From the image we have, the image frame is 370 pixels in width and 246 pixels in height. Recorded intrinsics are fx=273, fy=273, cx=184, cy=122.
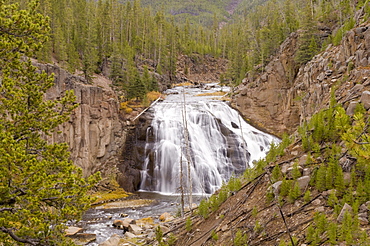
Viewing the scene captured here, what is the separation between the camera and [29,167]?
20.5 ft

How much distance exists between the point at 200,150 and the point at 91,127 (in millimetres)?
11567

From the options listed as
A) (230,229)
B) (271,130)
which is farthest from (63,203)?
(271,130)

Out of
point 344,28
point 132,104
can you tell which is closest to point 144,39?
point 132,104

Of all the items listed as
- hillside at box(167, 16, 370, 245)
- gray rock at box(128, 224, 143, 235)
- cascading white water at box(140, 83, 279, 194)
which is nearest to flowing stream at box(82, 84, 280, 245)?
cascading white water at box(140, 83, 279, 194)

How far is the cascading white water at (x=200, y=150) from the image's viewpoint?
1066 inches

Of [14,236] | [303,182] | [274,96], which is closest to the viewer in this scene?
[14,236]

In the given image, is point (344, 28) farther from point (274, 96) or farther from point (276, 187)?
point (276, 187)

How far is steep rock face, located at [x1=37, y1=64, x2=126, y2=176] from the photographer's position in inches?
1013

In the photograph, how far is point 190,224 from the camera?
388 inches

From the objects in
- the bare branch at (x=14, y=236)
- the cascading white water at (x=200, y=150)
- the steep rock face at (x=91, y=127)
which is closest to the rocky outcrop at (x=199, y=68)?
the cascading white water at (x=200, y=150)

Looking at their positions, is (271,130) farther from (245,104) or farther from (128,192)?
(128,192)

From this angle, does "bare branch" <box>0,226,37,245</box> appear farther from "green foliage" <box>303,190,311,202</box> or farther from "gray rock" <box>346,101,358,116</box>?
"gray rock" <box>346,101,358,116</box>

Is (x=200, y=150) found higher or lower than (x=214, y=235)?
higher

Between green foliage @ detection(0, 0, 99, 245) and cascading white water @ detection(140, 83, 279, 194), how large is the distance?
61.8 ft
